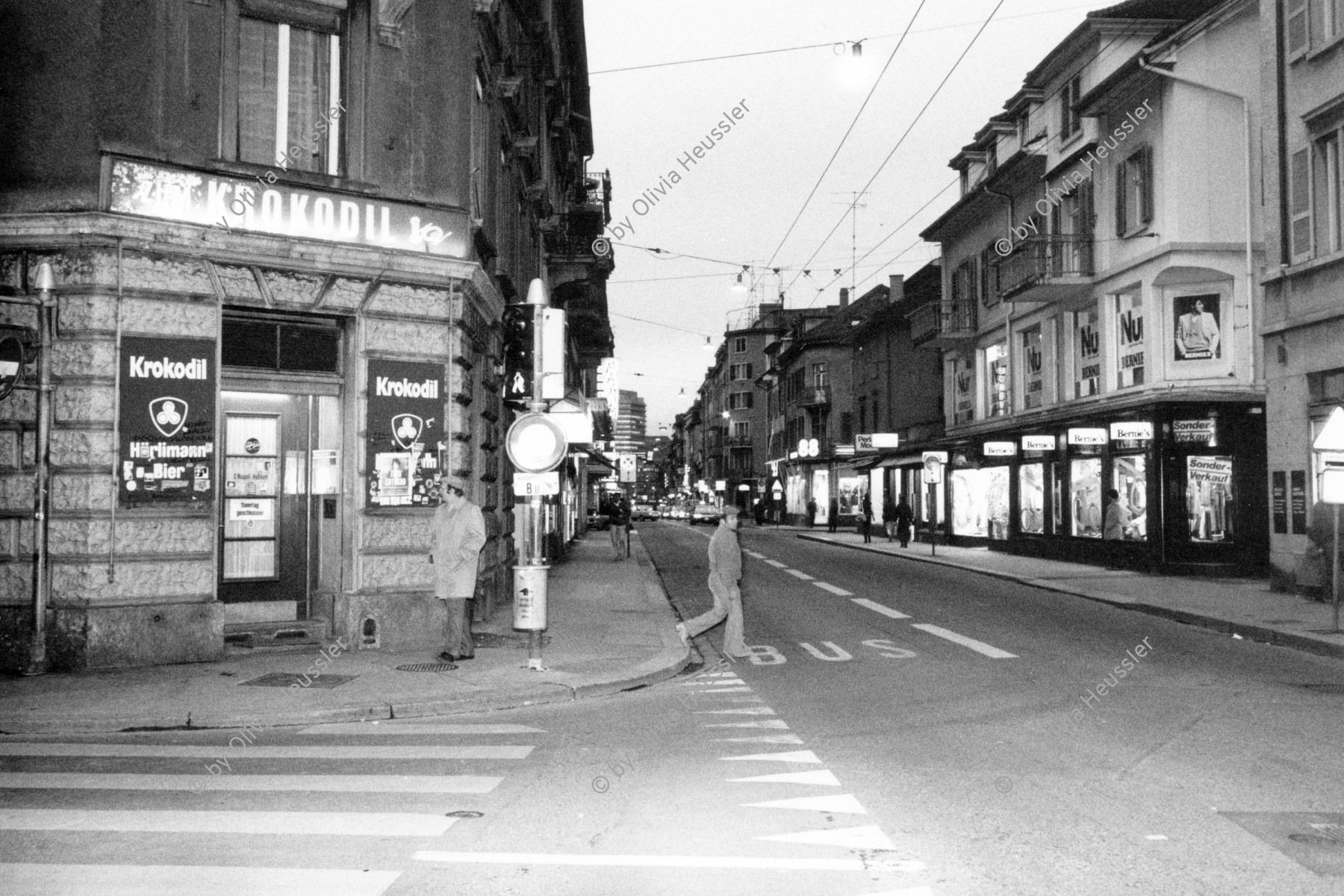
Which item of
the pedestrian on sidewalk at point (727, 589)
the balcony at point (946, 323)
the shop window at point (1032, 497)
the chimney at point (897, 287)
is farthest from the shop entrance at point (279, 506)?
the chimney at point (897, 287)

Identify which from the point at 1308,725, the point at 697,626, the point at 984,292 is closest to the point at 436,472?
the point at 697,626

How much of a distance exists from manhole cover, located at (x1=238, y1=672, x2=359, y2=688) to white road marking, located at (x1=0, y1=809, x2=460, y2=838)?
13.9ft

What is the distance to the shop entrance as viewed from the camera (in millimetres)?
13656

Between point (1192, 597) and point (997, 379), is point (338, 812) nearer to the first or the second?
point (1192, 597)

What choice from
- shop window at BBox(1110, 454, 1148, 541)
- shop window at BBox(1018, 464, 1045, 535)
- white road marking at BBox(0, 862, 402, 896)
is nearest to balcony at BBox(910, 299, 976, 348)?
shop window at BBox(1018, 464, 1045, 535)

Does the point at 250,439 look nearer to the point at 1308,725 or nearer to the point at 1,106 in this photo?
the point at 1,106

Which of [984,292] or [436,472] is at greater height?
[984,292]

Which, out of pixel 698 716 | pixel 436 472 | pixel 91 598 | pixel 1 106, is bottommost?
pixel 698 716

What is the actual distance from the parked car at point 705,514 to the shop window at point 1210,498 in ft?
152

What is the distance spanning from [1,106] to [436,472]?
19.2 feet

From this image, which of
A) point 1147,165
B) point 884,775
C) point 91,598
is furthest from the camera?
point 1147,165

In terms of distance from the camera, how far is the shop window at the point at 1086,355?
28.5 m

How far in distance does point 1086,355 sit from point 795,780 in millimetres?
24259

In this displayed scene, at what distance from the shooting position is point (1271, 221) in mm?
20453
